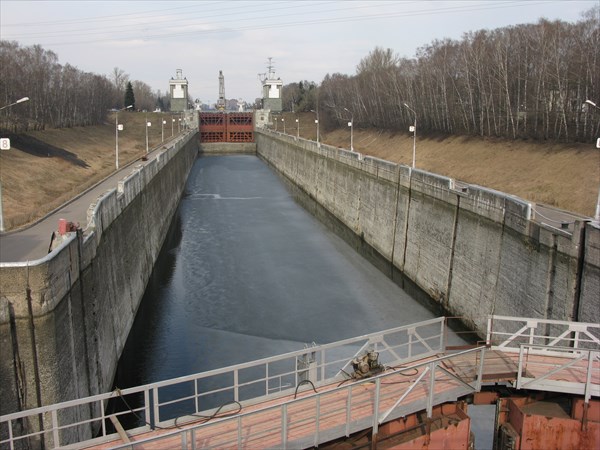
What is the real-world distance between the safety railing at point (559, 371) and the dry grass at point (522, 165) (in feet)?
51.3

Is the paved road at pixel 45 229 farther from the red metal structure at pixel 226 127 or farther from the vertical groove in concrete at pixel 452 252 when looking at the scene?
the red metal structure at pixel 226 127

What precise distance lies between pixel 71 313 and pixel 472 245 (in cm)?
1469

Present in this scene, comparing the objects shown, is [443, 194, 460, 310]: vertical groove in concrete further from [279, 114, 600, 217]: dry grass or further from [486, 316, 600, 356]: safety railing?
[279, 114, 600, 217]: dry grass

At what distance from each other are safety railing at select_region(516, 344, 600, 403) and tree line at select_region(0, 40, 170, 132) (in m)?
50.7

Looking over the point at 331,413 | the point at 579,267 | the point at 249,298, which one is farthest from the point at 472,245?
the point at 331,413

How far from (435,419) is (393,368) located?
1232mm

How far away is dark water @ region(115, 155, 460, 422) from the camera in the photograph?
18.8 meters

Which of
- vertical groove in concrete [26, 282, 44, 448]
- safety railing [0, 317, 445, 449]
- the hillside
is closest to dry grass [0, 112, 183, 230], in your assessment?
the hillside

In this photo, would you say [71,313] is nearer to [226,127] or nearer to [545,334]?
[545,334]

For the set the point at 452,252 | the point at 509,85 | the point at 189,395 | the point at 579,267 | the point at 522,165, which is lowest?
the point at 189,395

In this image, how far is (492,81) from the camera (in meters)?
49.7

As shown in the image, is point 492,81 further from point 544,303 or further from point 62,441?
point 62,441

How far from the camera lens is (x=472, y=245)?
21.0 m

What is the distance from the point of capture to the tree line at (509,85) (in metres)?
38.3
